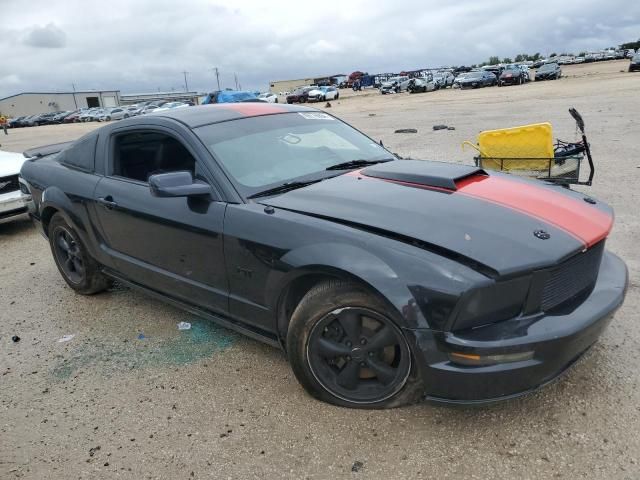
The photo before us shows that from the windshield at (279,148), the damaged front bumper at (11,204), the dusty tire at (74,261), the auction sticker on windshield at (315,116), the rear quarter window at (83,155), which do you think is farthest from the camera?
the damaged front bumper at (11,204)

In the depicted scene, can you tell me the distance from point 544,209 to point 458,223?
1.83 ft

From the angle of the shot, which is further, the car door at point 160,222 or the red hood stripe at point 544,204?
the car door at point 160,222

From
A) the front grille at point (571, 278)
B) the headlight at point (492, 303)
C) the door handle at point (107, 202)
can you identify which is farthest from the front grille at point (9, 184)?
the front grille at point (571, 278)

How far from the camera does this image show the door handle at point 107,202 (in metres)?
3.55

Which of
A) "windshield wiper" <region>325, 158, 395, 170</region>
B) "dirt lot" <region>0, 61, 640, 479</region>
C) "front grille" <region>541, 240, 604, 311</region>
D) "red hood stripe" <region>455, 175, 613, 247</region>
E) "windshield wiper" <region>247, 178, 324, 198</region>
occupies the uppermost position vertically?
"windshield wiper" <region>325, 158, 395, 170</region>

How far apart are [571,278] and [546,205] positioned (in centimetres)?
47

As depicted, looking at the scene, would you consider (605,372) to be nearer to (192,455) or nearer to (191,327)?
(192,455)

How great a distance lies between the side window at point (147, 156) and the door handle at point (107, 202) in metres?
0.20

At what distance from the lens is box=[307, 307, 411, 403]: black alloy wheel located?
234 cm

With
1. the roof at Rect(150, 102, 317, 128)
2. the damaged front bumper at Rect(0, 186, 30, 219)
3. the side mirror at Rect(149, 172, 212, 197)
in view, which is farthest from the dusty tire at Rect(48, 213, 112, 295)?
the damaged front bumper at Rect(0, 186, 30, 219)

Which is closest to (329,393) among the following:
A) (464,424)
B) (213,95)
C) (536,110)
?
(464,424)

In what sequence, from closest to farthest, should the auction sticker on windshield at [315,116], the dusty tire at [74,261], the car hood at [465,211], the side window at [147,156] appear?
the car hood at [465,211] < the side window at [147,156] < the auction sticker on windshield at [315,116] < the dusty tire at [74,261]

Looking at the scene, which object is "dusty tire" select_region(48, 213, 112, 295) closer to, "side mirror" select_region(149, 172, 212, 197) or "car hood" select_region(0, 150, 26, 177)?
"side mirror" select_region(149, 172, 212, 197)

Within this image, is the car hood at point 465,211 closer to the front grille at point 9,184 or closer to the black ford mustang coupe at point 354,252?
the black ford mustang coupe at point 354,252
